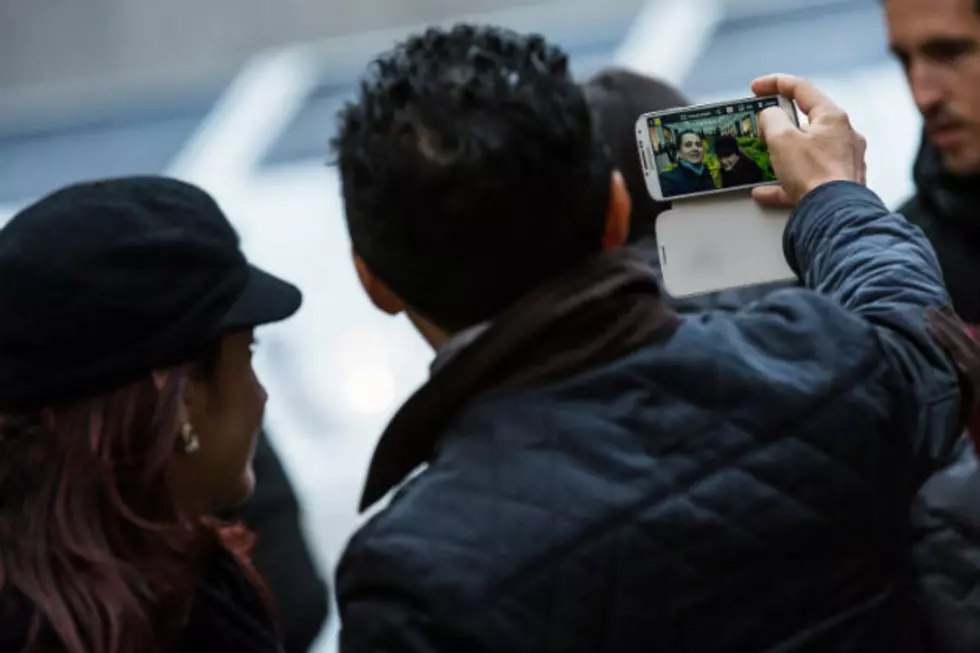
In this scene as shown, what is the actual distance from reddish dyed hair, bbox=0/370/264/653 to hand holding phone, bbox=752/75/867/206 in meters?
0.48

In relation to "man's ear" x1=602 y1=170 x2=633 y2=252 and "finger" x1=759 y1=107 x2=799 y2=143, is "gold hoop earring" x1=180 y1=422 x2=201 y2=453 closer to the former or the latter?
"man's ear" x1=602 y1=170 x2=633 y2=252

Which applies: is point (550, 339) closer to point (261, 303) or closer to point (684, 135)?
point (684, 135)

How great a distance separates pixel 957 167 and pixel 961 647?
627 mm

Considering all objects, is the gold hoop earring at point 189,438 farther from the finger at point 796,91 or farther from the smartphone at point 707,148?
the finger at point 796,91

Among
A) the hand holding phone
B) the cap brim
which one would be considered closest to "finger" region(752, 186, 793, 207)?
the hand holding phone

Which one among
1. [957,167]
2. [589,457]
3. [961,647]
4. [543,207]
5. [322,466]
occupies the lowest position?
[322,466]

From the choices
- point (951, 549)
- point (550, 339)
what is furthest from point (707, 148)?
point (951, 549)

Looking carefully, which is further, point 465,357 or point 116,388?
point 116,388

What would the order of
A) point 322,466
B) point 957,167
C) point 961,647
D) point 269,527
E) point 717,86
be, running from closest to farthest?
point 961,647 < point 957,167 < point 269,527 < point 322,466 < point 717,86

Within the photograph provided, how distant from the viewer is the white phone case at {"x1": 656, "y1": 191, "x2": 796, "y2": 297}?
0.93m

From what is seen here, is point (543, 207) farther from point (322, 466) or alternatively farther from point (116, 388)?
point (322, 466)

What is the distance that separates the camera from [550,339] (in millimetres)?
784

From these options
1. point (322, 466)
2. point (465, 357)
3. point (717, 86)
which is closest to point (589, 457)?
point (465, 357)

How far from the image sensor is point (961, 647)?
2.89 feet
